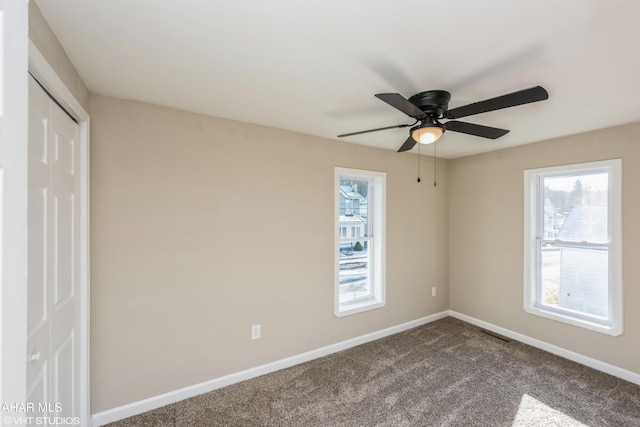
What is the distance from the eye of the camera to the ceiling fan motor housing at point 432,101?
73.4 inches

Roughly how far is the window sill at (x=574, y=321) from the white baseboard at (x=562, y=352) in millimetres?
297

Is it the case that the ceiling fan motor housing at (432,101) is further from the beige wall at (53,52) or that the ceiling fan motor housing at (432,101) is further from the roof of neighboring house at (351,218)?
the beige wall at (53,52)

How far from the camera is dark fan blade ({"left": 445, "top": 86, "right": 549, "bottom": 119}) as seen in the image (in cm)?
147

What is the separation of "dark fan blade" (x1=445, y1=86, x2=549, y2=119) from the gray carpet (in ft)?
7.14

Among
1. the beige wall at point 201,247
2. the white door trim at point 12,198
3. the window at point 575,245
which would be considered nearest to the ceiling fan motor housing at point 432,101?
the beige wall at point 201,247

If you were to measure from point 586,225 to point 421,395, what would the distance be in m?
2.40

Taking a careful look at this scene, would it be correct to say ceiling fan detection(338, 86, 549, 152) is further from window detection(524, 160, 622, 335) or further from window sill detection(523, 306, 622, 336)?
window sill detection(523, 306, 622, 336)

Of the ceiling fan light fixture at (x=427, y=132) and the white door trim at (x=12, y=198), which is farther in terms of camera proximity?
the ceiling fan light fixture at (x=427, y=132)

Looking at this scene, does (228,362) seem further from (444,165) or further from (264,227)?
(444,165)

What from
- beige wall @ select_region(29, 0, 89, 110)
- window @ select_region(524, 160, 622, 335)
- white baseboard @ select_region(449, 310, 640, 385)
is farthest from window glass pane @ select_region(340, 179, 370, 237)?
beige wall @ select_region(29, 0, 89, 110)

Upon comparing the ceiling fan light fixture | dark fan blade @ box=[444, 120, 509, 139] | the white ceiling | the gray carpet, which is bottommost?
the gray carpet

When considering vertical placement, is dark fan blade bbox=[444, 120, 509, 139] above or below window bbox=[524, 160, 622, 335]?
above

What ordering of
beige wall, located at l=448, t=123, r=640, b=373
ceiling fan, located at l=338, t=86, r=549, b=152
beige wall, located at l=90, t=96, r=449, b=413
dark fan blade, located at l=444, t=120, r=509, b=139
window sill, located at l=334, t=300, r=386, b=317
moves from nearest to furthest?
ceiling fan, located at l=338, t=86, r=549, b=152 → dark fan blade, located at l=444, t=120, r=509, b=139 → beige wall, located at l=90, t=96, r=449, b=413 → beige wall, located at l=448, t=123, r=640, b=373 → window sill, located at l=334, t=300, r=386, b=317

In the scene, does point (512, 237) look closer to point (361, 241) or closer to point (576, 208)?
point (576, 208)
